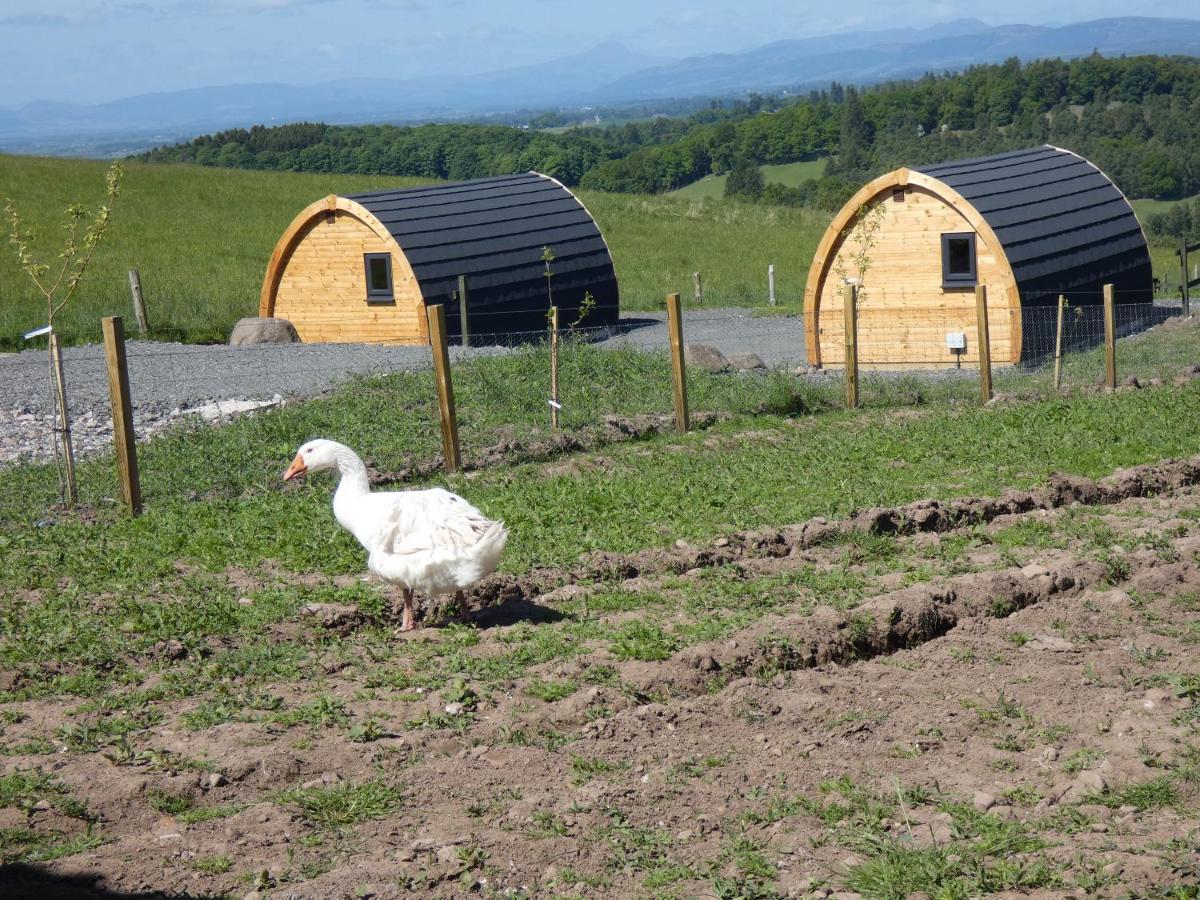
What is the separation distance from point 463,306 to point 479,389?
285 inches

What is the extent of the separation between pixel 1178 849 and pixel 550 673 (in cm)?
323

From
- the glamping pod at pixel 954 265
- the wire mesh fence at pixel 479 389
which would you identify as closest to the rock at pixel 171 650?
the wire mesh fence at pixel 479 389

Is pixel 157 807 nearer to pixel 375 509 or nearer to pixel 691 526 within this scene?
pixel 375 509

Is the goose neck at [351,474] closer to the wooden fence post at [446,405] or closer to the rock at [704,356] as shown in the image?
the wooden fence post at [446,405]

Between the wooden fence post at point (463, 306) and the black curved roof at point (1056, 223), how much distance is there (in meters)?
7.98

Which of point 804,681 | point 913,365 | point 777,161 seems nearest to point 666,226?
point 913,365

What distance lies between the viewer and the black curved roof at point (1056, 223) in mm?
21609

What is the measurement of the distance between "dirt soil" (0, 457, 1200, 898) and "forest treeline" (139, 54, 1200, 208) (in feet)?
227

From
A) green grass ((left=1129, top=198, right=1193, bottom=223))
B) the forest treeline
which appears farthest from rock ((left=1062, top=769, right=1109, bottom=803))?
green grass ((left=1129, top=198, right=1193, bottom=223))

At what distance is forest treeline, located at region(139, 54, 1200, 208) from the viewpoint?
92.4m

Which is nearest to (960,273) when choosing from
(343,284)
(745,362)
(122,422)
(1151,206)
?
(745,362)

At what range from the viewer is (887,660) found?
7.26 metres

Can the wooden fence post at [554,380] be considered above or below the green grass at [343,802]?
above

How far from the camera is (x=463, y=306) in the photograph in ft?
73.6
